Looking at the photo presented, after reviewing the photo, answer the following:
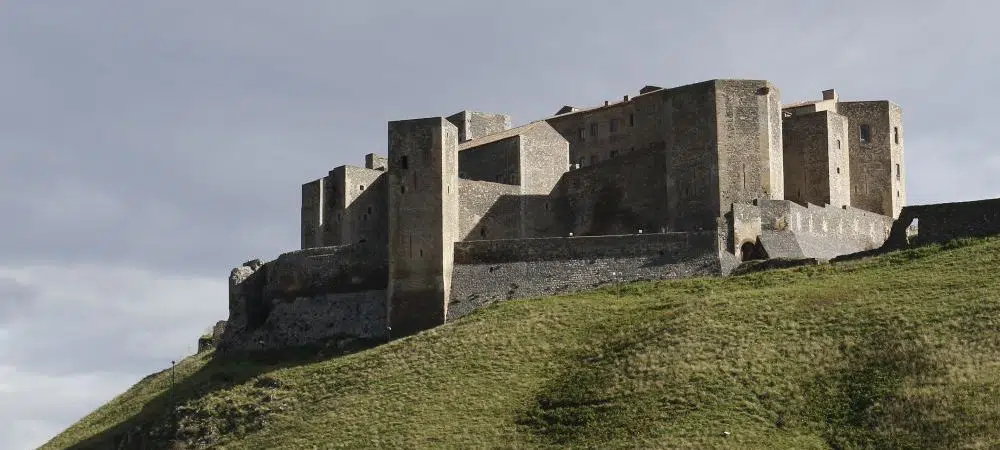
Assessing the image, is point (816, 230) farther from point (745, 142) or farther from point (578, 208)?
point (578, 208)

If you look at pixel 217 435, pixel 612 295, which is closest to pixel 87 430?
pixel 217 435

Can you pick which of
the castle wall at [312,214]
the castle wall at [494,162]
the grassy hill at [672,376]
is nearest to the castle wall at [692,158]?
the grassy hill at [672,376]

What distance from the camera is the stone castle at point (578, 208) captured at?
62938 mm

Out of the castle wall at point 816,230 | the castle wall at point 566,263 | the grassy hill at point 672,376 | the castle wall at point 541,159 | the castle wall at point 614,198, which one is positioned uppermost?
the castle wall at point 541,159

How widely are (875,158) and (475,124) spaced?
22.7 m

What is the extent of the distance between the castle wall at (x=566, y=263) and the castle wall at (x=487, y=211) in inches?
115

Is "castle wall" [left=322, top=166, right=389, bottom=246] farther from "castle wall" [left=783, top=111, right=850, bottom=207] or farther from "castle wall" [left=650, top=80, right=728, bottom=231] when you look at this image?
"castle wall" [left=783, top=111, right=850, bottom=207]

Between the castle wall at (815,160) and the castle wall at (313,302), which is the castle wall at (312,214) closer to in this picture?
the castle wall at (313,302)

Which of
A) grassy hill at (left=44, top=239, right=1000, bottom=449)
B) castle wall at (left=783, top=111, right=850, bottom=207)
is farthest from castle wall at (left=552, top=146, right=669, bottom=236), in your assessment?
grassy hill at (left=44, top=239, right=1000, bottom=449)

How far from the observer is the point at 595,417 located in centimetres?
4825

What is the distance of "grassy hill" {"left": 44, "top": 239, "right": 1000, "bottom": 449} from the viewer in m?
45.2

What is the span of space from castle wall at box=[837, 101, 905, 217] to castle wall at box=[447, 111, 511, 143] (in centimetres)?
2036

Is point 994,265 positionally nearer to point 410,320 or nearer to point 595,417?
point 595,417

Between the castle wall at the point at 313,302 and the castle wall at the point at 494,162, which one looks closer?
the castle wall at the point at 313,302
